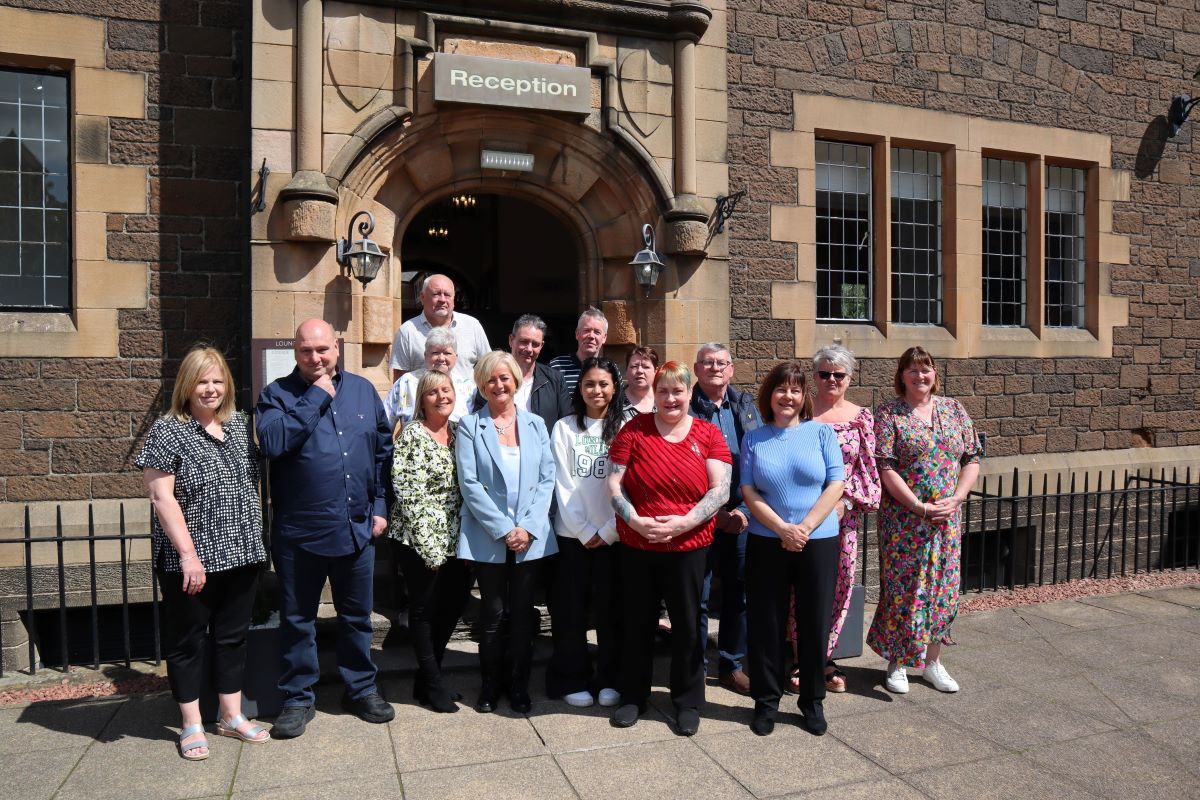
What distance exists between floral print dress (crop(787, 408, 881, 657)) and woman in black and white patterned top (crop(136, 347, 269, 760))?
8.51 ft

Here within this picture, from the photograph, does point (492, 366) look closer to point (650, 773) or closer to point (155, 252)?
point (650, 773)

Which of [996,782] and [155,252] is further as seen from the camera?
[155,252]

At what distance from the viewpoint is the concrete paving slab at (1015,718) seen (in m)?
4.14

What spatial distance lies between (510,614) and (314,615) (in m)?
0.92

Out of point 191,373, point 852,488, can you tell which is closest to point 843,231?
point 852,488

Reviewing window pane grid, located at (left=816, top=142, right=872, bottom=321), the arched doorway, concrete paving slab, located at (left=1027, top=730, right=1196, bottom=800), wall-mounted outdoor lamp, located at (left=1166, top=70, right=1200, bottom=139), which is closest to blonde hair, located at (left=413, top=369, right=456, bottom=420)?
concrete paving slab, located at (left=1027, top=730, right=1196, bottom=800)

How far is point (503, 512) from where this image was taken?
4.25 meters

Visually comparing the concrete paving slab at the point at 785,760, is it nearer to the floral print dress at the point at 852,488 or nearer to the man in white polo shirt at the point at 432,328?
the floral print dress at the point at 852,488

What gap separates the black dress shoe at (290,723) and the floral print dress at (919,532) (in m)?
2.98

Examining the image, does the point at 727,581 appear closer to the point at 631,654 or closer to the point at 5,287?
the point at 631,654

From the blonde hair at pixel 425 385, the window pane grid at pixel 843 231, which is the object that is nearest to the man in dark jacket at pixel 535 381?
the blonde hair at pixel 425 385

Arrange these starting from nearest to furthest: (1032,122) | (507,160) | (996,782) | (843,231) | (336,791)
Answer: (336,791), (996,782), (507,160), (843,231), (1032,122)

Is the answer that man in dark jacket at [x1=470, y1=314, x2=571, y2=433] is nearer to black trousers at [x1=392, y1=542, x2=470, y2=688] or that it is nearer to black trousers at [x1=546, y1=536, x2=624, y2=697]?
black trousers at [x1=546, y1=536, x2=624, y2=697]

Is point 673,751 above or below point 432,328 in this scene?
below
